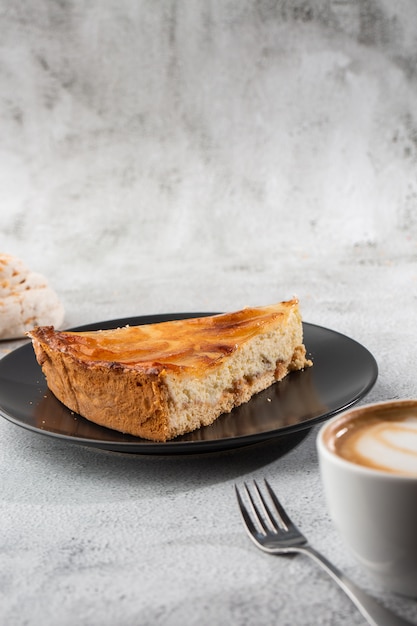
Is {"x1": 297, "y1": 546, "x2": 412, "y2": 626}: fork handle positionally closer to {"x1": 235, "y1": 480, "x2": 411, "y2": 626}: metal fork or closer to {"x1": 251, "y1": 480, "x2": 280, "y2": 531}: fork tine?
{"x1": 235, "y1": 480, "x2": 411, "y2": 626}: metal fork

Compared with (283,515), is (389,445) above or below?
above

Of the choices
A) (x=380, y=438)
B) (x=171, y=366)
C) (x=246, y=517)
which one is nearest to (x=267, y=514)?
(x=246, y=517)

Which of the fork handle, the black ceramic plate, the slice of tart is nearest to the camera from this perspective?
the fork handle

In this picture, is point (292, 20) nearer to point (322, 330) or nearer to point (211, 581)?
point (322, 330)

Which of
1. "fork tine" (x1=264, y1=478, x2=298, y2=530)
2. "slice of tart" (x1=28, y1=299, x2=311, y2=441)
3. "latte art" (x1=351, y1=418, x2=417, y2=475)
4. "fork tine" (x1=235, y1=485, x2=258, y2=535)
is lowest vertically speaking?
"fork tine" (x1=235, y1=485, x2=258, y2=535)

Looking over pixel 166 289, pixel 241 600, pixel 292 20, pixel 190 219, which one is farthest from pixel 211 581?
pixel 292 20

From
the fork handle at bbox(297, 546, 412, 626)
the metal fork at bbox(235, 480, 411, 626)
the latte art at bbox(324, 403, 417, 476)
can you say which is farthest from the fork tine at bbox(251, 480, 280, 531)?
the latte art at bbox(324, 403, 417, 476)

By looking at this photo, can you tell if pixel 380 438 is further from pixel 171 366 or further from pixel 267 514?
pixel 171 366
